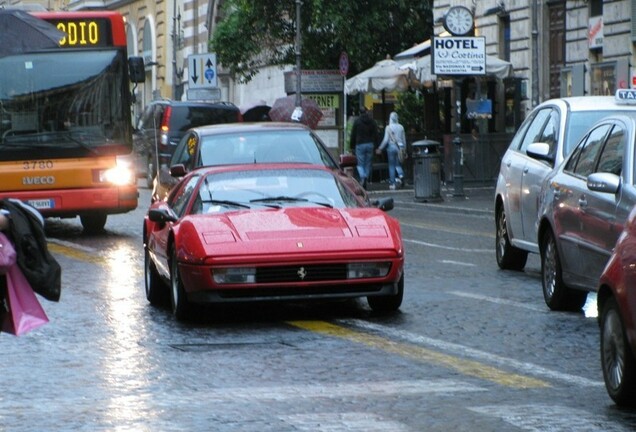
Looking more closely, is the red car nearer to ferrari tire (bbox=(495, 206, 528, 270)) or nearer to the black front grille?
the black front grille

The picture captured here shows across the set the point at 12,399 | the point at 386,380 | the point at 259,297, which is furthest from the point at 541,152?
the point at 12,399

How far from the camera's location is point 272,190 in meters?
14.0

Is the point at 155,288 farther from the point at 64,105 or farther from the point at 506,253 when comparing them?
the point at 64,105

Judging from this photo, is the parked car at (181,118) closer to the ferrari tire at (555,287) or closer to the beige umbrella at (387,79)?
the beige umbrella at (387,79)

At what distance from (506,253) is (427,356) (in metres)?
6.61

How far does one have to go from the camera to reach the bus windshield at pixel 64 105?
22.9 meters

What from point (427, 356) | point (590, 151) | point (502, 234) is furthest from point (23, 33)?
point (502, 234)

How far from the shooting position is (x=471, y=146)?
36.9 m

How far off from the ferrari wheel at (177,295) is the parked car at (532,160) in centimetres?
381

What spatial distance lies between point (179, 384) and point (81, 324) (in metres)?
3.48

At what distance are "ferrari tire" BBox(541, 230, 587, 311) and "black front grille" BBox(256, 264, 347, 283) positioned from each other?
1.82 m

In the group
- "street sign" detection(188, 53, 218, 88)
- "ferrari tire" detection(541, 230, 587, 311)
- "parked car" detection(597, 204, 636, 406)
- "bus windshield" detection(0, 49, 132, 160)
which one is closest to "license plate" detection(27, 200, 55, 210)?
"bus windshield" detection(0, 49, 132, 160)

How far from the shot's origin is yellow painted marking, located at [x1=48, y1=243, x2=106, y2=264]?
19359 mm

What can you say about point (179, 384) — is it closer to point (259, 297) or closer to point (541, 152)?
point (259, 297)
